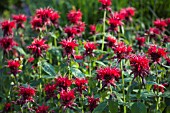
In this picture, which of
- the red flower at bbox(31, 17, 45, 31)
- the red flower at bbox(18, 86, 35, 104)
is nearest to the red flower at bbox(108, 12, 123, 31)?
the red flower at bbox(31, 17, 45, 31)

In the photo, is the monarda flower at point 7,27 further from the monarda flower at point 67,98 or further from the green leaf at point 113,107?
the green leaf at point 113,107

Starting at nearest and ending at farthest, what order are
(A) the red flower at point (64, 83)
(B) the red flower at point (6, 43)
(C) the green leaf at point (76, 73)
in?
(A) the red flower at point (64, 83)
(C) the green leaf at point (76, 73)
(B) the red flower at point (6, 43)

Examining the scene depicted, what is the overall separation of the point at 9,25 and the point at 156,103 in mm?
1251

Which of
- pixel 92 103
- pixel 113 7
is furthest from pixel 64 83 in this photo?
pixel 113 7

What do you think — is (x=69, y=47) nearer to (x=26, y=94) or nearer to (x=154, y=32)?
(x=26, y=94)

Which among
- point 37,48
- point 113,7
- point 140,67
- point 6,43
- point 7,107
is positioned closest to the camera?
point 140,67

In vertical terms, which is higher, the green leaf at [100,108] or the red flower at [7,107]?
the green leaf at [100,108]

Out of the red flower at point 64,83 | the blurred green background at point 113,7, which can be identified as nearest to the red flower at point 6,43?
the red flower at point 64,83

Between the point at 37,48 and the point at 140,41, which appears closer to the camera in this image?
the point at 37,48

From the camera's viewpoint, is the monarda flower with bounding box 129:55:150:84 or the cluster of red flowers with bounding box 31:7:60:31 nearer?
the monarda flower with bounding box 129:55:150:84

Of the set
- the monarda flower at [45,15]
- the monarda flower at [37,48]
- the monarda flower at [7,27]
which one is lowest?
the monarda flower at [37,48]

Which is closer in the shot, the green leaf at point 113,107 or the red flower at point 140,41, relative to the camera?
the green leaf at point 113,107

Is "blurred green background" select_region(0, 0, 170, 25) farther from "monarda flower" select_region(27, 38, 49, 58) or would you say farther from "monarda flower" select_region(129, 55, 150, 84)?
"monarda flower" select_region(129, 55, 150, 84)

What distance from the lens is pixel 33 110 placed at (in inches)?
102
